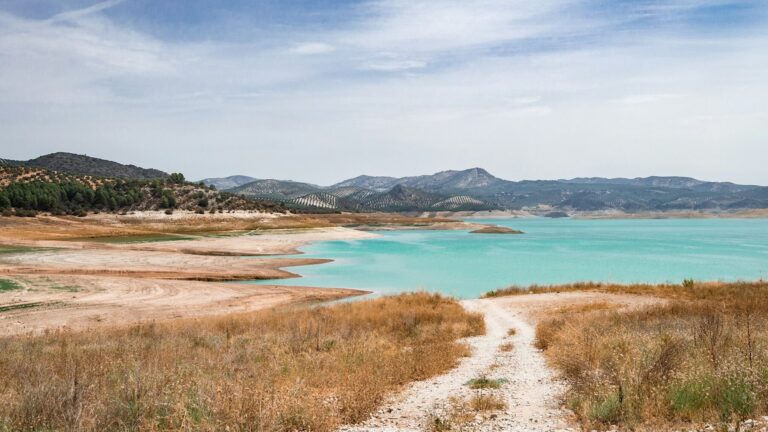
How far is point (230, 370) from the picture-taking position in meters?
9.92

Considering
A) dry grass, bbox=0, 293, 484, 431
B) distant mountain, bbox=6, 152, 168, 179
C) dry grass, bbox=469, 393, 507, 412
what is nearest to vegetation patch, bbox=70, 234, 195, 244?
dry grass, bbox=0, 293, 484, 431

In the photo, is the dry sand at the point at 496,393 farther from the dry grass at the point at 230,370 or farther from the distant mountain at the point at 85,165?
the distant mountain at the point at 85,165

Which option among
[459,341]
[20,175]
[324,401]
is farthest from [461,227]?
[324,401]

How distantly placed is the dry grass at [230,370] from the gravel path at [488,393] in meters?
0.40

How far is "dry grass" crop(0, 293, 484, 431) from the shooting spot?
653 cm

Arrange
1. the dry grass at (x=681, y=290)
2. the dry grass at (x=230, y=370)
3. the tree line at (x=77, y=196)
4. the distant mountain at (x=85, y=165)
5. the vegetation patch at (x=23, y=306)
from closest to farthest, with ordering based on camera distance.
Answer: the dry grass at (x=230, y=370), the vegetation patch at (x=23, y=306), the dry grass at (x=681, y=290), the tree line at (x=77, y=196), the distant mountain at (x=85, y=165)

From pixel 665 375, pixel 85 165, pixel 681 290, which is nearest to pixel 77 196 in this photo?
pixel 681 290

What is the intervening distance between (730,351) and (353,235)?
82.6 meters

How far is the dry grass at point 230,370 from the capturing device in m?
6.53

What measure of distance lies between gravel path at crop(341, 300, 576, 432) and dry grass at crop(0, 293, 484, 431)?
0.40m

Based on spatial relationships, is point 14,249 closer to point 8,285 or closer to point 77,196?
point 8,285

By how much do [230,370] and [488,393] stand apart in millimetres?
4904

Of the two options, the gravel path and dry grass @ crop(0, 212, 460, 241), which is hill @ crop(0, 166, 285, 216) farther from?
the gravel path

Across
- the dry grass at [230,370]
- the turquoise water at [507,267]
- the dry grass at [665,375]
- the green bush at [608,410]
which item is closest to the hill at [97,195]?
A: the turquoise water at [507,267]
